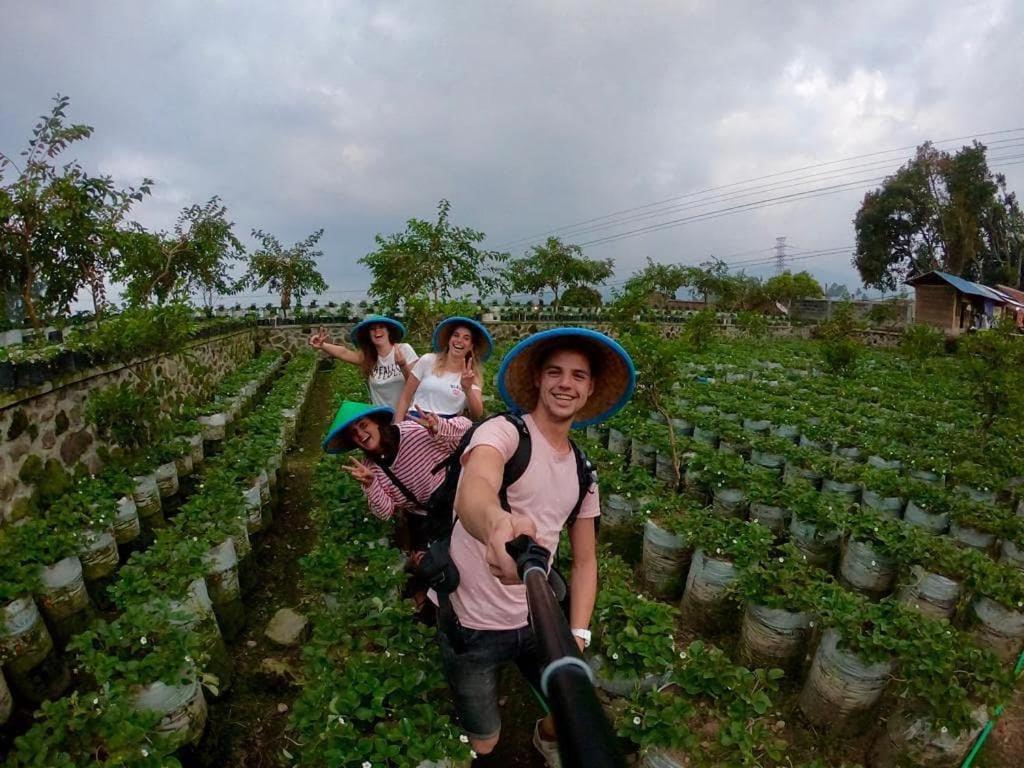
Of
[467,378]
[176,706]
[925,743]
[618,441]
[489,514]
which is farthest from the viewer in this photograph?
[618,441]

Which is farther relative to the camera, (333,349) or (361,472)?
(333,349)

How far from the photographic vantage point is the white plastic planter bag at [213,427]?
25.6 ft

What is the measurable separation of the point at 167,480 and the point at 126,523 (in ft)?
Result: 3.76

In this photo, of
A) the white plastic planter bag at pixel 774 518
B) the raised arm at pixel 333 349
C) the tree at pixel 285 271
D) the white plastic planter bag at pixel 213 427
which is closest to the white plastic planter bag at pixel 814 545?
the white plastic planter bag at pixel 774 518

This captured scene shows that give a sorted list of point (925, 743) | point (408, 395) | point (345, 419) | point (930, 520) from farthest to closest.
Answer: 1. point (930, 520)
2. point (408, 395)
3. point (345, 419)
4. point (925, 743)

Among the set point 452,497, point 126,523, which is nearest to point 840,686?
point 452,497

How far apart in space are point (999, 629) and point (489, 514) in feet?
14.9

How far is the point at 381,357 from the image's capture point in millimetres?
4949

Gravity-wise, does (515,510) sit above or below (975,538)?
above

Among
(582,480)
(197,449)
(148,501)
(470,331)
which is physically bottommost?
(148,501)

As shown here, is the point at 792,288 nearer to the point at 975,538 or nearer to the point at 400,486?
the point at 975,538

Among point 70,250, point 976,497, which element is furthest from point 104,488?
point 976,497

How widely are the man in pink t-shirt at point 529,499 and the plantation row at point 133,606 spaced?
1.19m

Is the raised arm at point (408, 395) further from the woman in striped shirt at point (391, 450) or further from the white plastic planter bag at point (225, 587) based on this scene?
the white plastic planter bag at point (225, 587)
